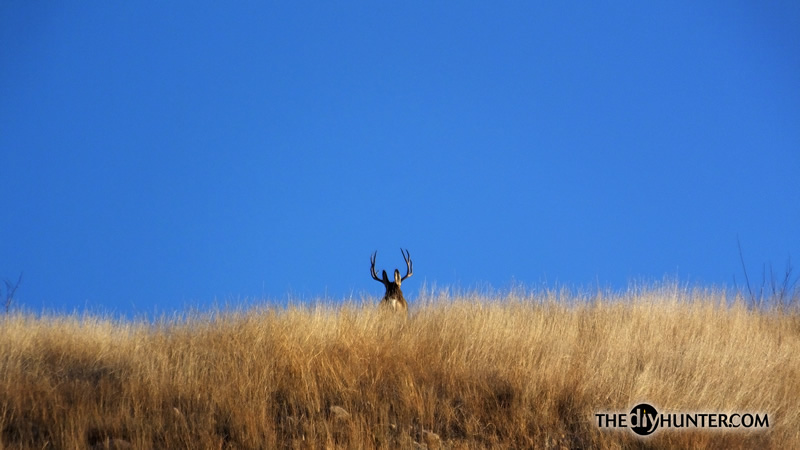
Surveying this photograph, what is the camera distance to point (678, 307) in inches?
520

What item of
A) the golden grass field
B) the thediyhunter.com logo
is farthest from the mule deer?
the thediyhunter.com logo

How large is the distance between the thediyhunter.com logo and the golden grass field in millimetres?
115

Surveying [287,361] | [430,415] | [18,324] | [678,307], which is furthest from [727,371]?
[18,324]

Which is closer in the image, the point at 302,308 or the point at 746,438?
the point at 746,438

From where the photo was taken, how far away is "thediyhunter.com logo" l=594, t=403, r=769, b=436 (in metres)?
8.05

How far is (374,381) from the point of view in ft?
27.5

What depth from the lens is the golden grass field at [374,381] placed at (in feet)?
24.7

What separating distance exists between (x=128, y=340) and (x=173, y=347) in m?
1.19

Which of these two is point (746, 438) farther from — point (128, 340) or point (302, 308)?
point (128, 340)

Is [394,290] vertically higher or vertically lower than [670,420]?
higher

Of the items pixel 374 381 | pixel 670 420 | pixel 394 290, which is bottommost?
pixel 670 420

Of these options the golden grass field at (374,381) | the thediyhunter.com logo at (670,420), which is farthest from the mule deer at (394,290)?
the thediyhunter.com logo at (670,420)

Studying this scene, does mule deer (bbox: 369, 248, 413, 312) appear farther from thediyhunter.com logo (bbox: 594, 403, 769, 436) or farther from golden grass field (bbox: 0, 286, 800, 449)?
thediyhunter.com logo (bbox: 594, 403, 769, 436)

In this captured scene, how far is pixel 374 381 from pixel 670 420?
3.21 m
